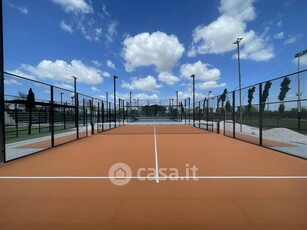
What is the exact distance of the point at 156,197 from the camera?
3990 mm

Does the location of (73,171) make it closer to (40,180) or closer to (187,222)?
(40,180)

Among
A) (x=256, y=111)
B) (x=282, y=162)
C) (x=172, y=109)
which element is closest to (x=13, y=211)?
(x=282, y=162)

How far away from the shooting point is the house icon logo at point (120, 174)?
4.93 m

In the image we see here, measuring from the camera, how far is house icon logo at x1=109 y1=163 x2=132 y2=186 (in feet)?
16.2

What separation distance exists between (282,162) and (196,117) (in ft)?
58.5

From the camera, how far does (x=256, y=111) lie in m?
13.8

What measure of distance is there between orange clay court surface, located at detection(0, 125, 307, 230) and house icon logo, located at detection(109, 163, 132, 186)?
129 mm

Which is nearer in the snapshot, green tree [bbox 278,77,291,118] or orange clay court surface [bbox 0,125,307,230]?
orange clay court surface [bbox 0,125,307,230]

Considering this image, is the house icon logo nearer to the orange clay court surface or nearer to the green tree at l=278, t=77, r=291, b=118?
the orange clay court surface

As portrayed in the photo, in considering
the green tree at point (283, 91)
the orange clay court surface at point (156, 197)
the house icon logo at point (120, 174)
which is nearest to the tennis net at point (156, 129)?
the green tree at point (283, 91)

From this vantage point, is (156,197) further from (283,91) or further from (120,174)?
(283,91)

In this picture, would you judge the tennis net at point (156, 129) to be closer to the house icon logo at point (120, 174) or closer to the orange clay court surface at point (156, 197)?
the house icon logo at point (120, 174)

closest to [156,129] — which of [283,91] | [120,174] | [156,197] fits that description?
[283,91]

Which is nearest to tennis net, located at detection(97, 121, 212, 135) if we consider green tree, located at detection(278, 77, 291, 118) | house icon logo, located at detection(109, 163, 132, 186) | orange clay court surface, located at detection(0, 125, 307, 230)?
green tree, located at detection(278, 77, 291, 118)
